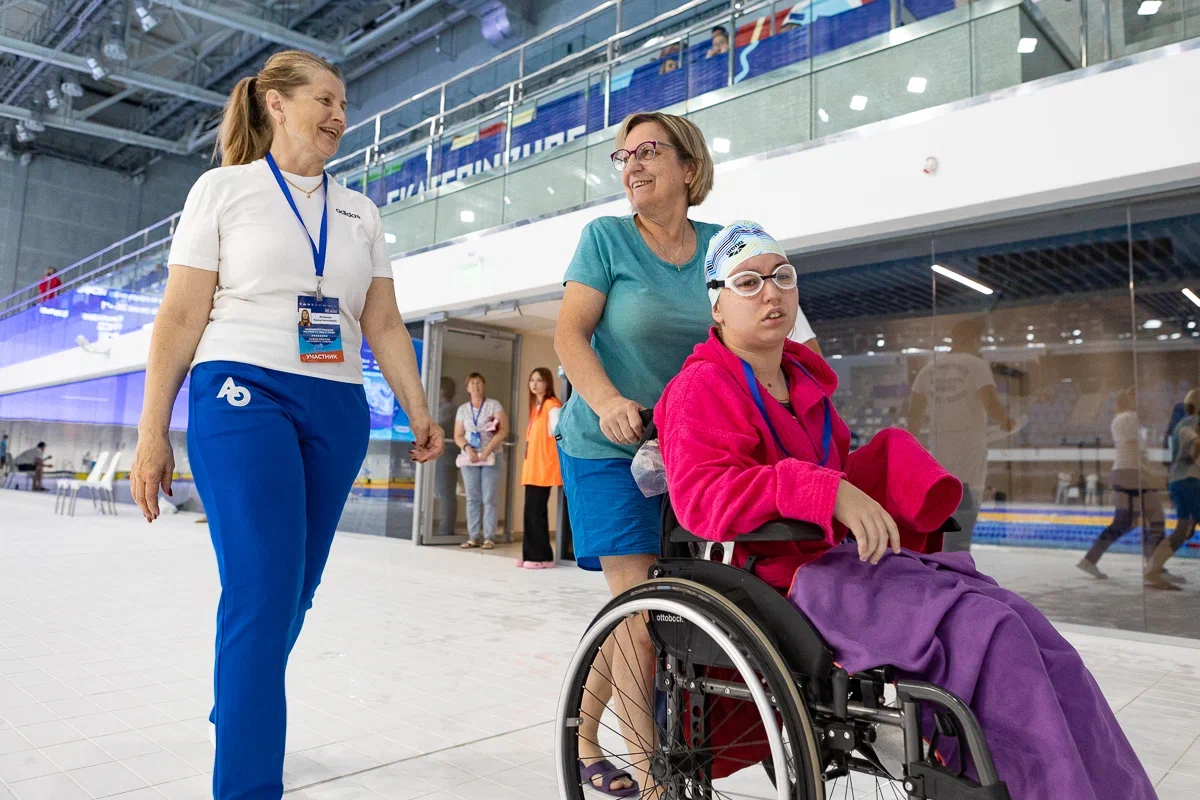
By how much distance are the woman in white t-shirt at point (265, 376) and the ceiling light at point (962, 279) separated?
372 cm

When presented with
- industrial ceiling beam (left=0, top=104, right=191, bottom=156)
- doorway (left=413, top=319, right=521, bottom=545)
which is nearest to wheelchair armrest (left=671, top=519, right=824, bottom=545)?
doorway (left=413, top=319, right=521, bottom=545)

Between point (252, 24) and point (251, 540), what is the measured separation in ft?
44.0

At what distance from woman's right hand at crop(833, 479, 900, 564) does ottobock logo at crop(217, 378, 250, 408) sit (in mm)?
989

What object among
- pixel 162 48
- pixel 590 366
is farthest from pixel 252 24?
pixel 590 366

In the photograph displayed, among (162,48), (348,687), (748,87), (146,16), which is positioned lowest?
(348,687)

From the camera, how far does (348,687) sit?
8.58ft

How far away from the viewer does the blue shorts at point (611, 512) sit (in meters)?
1.57

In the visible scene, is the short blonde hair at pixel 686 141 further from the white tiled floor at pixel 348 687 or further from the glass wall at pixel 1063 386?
the glass wall at pixel 1063 386

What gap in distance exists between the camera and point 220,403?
4.63 feet

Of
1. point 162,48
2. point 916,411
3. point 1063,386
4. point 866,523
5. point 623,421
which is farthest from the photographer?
point 162,48

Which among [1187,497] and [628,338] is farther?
[1187,497]

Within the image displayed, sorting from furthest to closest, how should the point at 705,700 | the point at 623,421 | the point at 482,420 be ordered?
the point at 482,420, the point at 623,421, the point at 705,700

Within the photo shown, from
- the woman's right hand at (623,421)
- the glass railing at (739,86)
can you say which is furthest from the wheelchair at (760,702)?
the glass railing at (739,86)

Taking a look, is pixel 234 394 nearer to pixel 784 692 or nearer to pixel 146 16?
pixel 784 692
